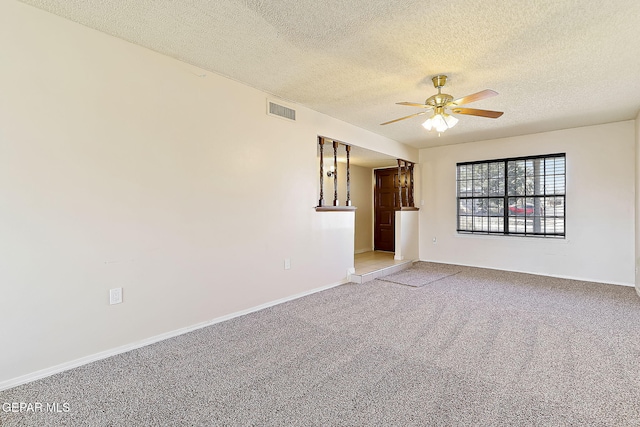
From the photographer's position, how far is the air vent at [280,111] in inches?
139

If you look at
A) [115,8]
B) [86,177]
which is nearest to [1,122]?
[86,177]

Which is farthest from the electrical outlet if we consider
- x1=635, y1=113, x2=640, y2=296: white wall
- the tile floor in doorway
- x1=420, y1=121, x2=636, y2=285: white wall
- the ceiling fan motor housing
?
x1=635, y1=113, x2=640, y2=296: white wall

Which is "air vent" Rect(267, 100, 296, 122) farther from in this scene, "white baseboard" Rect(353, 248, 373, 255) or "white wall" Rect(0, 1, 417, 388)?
"white baseboard" Rect(353, 248, 373, 255)

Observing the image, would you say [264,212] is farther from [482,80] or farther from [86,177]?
[482,80]

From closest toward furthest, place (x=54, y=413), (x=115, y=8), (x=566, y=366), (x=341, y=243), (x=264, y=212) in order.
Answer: (x=54, y=413) < (x=115, y=8) < (x=566, y=366) < (x=264, y=212) < (x=341, y=243)

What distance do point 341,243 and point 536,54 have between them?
3121mm

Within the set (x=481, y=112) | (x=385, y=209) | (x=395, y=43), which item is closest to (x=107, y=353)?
(x=395, y=43)

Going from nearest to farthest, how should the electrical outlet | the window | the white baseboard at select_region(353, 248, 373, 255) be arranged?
the electrical outlet
the window
the white baseboard at select_region(353, 248, 373, 255)

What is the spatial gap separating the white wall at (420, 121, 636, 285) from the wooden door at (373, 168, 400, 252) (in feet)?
5.40

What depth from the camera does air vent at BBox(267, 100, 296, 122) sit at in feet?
11.6

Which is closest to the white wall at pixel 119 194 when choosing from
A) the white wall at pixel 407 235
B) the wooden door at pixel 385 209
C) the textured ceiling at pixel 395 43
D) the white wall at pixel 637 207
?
the textured ceiling at pixel 395 43

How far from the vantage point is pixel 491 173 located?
5.73 m

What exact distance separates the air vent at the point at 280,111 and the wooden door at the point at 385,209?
3933mm

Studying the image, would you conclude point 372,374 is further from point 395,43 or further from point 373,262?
point 373,262
